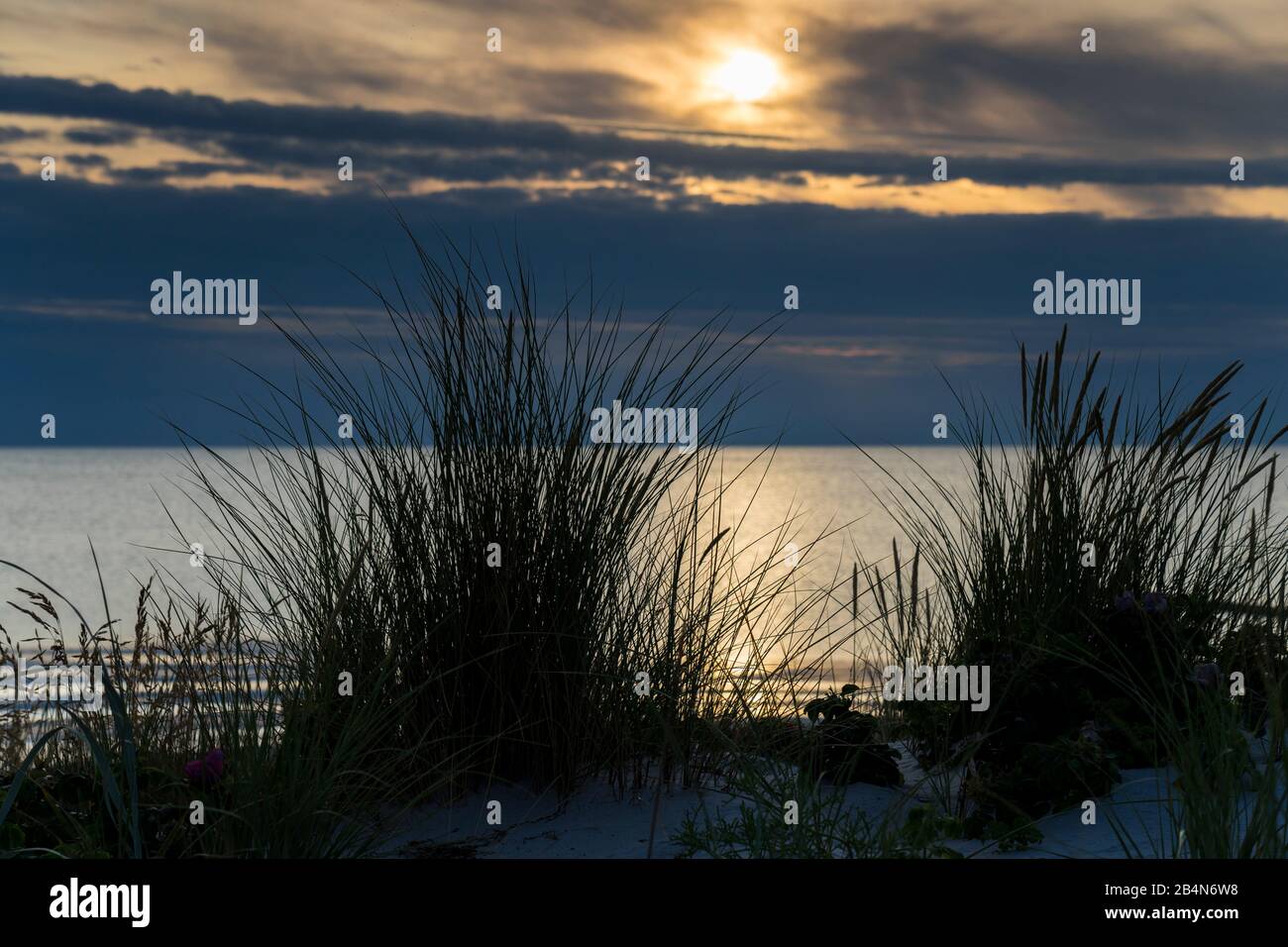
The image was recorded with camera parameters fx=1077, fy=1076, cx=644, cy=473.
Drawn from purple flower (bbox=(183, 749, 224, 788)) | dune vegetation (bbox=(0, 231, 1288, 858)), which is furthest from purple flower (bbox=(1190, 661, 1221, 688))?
purple flower (bbox=(183, 749, 224, 788))

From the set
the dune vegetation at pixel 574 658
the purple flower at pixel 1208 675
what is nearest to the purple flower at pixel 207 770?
Result: the dune vegetation at pixel 574 658

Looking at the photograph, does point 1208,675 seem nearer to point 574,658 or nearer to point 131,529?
point 574,658

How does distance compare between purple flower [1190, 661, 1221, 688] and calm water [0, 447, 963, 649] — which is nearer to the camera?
purple flower [1190, 661, 1221, 688]

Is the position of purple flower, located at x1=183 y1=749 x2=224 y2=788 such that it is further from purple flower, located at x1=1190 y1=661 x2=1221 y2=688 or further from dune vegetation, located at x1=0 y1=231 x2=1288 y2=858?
purple flower, located at x1=1190 y1=661 x2=1221 y2=688

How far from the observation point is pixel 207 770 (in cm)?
A: 287

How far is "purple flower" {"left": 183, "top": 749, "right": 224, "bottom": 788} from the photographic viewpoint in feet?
9.34

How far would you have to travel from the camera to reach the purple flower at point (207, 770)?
2847 millimetres

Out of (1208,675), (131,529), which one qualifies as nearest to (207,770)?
(1208,675)

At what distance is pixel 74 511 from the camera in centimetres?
3522

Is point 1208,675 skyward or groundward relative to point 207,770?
skyward

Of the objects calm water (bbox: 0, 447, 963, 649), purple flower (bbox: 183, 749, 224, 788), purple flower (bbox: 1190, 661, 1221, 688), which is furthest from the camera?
calm water (bbox: 0, 447, 963, 649)

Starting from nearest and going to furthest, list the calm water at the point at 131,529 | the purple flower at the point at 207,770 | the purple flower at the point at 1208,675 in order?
1. the purple flower at the point at 207,770
2. the purple flower at the point at 1208,675
3. the calm water at the point at 131,529

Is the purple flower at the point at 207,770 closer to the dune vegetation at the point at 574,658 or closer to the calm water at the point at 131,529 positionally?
the dune vegetation at the point at 574,658

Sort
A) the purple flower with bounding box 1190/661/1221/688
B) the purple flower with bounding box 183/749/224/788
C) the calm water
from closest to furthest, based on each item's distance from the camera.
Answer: the purple flower with bounding box 183/749/224/788 < the purple flower with bounding box 1190/661/1221/688 < the calm water
